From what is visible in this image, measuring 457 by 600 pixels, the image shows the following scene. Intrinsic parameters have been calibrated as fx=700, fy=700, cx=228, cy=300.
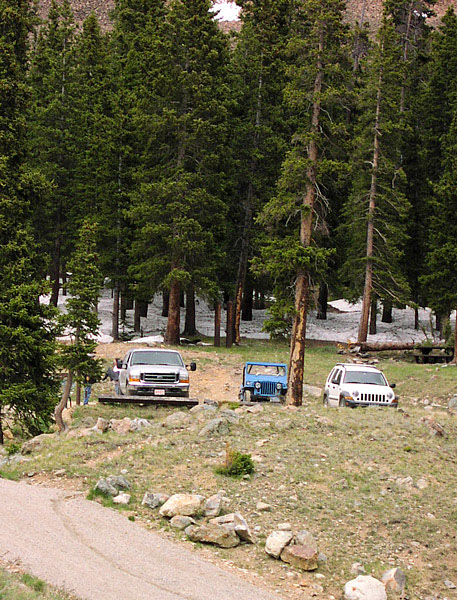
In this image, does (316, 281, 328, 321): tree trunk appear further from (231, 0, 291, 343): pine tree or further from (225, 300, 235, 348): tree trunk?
(225, 300, 235, 348): tree trunk

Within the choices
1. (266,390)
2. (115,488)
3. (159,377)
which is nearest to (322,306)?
(266,390)

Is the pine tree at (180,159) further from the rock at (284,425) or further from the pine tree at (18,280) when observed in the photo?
the rock at (284,425)

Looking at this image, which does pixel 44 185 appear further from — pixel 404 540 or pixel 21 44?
pixel 404 540

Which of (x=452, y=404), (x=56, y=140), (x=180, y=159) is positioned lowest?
(x=452, y=404)

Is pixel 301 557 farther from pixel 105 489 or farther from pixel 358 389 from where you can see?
pixel 358 389

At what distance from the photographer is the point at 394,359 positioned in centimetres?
3819

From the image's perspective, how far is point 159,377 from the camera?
23156 millimetres

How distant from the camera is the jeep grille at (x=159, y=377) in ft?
75.7

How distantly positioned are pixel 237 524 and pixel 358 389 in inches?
465

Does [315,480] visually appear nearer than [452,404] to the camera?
Yes

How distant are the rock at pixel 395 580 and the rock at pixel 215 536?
244cm

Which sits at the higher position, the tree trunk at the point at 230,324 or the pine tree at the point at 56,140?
the pine tree at the point at 56,140

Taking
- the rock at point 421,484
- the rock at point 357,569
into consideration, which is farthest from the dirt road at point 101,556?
the rock at point 421,484

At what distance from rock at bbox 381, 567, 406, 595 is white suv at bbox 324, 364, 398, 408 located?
11.7m
